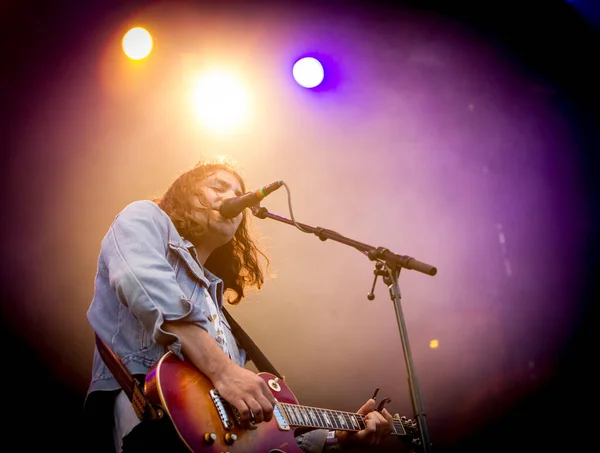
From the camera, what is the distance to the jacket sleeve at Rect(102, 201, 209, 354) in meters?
1.72

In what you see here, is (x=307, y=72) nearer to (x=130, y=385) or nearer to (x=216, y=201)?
(x=216, y=201)

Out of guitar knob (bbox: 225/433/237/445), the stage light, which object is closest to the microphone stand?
guitar knob (bbox: 225/433/237/445)

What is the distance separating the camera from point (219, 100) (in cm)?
434

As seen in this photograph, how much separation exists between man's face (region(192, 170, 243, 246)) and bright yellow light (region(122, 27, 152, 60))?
6.32 ft

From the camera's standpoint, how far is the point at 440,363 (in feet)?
16.2

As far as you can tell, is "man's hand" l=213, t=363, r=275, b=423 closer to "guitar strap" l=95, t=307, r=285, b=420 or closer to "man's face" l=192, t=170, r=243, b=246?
"guitar strap" l=95, t=307, r=285, b=420

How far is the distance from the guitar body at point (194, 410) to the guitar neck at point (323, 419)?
0.22 metres

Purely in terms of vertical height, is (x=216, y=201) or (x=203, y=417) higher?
(x=216, y=201)

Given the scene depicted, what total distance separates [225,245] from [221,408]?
5.52ft

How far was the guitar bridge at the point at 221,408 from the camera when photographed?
1.68m

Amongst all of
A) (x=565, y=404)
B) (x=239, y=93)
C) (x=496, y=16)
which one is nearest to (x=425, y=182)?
(x=496, y=16)

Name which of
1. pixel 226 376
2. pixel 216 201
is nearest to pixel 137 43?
pixel 216 201

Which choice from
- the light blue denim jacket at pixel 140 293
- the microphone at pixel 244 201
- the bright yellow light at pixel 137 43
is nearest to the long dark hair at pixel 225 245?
the microphone at pixel 244 201

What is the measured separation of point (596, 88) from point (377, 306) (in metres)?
2.99
